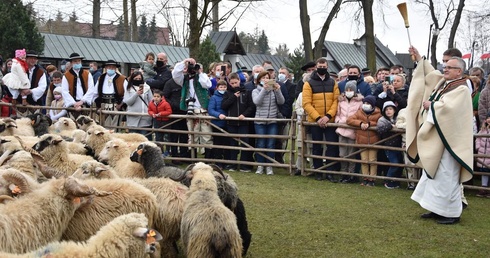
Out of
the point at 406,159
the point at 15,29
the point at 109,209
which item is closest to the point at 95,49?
the point at 15,29

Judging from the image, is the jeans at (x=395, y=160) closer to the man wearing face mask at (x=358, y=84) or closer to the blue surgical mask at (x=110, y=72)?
the man wearing face mask at (x=358, y=84)

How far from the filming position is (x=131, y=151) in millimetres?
7637

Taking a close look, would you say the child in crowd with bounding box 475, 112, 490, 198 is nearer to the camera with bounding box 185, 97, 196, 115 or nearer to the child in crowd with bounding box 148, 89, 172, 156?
the camera with bounding box 185, 97, 196, 115

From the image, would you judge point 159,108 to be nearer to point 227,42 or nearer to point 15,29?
point 15,29

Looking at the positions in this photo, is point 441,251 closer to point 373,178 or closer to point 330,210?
point 330,210

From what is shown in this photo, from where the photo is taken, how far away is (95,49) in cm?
2852

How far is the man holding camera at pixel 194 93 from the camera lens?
11.4m

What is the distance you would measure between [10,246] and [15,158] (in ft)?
5.58

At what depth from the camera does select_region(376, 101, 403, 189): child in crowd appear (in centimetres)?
964

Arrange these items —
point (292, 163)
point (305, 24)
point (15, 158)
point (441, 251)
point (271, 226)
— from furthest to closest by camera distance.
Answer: point (305, 24)
point (292, 163)
point (271, 226)
point (441, 251)
point (15, 158)

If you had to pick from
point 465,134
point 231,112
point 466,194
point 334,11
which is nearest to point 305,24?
point 334,11

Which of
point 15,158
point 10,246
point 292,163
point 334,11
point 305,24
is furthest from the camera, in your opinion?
point 334,11

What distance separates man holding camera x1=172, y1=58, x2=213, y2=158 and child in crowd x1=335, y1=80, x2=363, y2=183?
2.74 meters

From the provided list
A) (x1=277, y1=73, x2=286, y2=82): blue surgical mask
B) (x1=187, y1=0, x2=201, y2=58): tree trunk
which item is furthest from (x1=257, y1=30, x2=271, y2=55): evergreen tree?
(x1=277, y1=73, x2=286, y2=82): blue surgical mask
